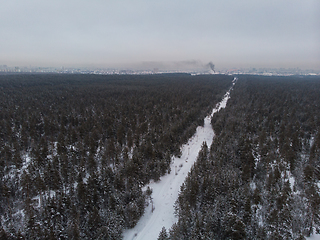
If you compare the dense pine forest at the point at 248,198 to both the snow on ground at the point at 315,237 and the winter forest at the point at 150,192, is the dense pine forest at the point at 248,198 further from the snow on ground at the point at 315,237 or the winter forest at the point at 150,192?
the snow on ground at the point at 315,237

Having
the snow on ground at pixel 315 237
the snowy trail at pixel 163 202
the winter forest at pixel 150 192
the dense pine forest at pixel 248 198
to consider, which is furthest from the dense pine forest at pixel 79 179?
the snow on ground at pixel 315 237

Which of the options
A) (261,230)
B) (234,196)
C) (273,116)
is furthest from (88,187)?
(273,116)

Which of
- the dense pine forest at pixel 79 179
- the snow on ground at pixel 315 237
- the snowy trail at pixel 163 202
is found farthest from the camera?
the snowy trail at pixel 163 202

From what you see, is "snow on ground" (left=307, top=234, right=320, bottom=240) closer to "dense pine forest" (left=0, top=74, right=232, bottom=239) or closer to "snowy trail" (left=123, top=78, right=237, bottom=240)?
"dense pine forest" (left=0, top=74, right=232, bottom=239)

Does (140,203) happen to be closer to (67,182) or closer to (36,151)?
(67,182)

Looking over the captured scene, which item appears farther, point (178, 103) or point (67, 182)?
point (178, 103)

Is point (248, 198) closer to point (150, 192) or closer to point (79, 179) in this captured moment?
point (150, 192)

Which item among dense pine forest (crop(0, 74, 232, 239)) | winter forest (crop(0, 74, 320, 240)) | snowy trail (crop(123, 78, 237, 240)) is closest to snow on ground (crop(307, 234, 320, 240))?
winter forest (crop(0, 74, 320, 240))

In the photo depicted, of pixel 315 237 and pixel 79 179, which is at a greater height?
pixel 79 179

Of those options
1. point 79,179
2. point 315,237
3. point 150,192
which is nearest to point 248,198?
point 315,237

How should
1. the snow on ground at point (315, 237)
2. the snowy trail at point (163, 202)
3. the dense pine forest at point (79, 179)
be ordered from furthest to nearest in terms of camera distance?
the snowy trail at point (163, 202) < the dense pine forest at point (79, 179) < the snow on ground at point (315, 237)

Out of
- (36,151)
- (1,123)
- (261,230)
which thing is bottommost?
(261,230)
